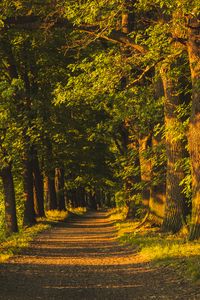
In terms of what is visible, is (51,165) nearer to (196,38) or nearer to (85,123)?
(85,123)

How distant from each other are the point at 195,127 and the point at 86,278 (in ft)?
16.9

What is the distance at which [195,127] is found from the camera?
48.0ft

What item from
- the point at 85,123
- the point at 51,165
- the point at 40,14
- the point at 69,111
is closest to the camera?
the point at 40,14

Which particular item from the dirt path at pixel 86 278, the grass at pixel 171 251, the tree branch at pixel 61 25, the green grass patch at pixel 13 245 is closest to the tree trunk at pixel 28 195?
the green grass patch at pixel 13 245

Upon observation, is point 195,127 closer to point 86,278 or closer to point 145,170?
point 86,278

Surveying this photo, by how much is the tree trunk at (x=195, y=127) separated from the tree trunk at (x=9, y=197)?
38.6 ft

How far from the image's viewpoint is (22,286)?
35.9 ft

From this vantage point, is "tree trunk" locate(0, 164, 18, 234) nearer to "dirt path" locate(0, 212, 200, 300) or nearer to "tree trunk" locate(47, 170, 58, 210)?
"dirt path" locate(0, 212, 200, 300)

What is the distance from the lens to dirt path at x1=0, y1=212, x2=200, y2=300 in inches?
396

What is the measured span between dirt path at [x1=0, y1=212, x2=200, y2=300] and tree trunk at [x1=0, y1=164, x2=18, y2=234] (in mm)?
7276

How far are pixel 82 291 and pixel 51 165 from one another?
85.8 ft

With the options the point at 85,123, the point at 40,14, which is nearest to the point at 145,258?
the point at 40,14

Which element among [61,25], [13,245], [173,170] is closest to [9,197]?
[13,245]

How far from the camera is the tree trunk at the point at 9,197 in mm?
24469
